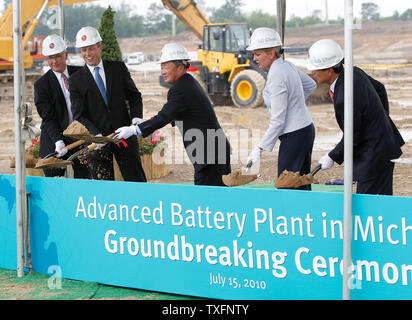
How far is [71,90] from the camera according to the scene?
19.4ft

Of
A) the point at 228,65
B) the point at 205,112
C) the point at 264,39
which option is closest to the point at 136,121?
the point at 205,112

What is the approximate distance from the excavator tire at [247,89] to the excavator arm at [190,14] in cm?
333

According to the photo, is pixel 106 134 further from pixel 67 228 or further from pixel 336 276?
pixel 336 276

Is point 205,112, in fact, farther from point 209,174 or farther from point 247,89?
point 247,89

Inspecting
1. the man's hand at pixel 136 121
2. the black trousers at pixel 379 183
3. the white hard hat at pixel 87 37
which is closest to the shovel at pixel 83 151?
the man's hand at pixel 136 121

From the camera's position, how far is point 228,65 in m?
20.9

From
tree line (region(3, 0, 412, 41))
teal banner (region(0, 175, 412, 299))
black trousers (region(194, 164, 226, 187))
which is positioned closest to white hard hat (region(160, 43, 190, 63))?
black trousers (region(194, 164, 226, 187))

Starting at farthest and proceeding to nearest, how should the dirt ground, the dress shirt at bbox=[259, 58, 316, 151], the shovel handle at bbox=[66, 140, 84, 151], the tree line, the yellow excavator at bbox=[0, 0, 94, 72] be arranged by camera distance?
the tree line < the yellow excavator at bbox=[0, 0, 94, 72] < the dirt ground < the shovel handle at bbox=[66, 140, 84, 151] < the dress shirt at bbox=[259, 58, 316, 151]

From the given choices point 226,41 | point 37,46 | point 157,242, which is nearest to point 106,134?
point 157,242

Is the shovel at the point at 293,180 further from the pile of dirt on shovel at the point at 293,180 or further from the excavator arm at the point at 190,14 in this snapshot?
the excavator arm at the point at 190,14

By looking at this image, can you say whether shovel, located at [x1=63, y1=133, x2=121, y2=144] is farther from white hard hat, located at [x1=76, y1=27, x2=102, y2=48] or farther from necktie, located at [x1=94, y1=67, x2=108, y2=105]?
white hard hat, located at [x1=76, y1=27, x2=102, y2=48]

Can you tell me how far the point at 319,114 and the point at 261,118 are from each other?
1704 millimetres

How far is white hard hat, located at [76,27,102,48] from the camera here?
5777mm

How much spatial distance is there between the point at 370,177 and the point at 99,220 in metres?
1.85
